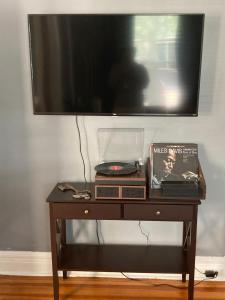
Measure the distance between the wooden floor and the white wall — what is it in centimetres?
22

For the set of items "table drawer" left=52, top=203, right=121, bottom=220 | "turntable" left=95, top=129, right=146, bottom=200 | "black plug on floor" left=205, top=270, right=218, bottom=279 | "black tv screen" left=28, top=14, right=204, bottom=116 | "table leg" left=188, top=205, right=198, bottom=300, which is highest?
"black tv screen" left=28, top=14, right=204, bottom=116

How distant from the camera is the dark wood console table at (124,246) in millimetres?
1965

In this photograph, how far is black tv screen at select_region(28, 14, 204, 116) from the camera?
200 cm

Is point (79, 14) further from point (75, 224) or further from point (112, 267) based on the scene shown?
point (112, 267)

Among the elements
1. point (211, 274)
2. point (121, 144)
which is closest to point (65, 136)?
point (121, 144)

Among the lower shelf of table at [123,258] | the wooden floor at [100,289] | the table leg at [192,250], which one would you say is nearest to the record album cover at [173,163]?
the table leg at [192,250]

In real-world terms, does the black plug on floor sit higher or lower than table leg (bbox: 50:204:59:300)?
lower

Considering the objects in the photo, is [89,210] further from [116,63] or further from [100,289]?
[116,63]

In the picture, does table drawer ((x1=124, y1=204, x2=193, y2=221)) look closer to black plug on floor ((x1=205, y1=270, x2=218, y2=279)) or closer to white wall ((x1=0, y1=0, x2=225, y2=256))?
white wall ((x1=0, y1=0, x2=225, y2=256))

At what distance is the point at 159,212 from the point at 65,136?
76 cm

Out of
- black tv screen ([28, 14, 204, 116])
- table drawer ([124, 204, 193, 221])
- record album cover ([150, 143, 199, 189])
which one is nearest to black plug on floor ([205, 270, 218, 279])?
table drawer ([124, 204, 193, 221])

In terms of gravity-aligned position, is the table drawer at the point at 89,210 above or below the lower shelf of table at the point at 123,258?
above

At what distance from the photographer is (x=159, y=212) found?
197 cm

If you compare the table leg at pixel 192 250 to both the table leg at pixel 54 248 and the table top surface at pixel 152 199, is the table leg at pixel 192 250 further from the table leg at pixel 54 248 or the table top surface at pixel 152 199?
the table leg at pixel 54 248
